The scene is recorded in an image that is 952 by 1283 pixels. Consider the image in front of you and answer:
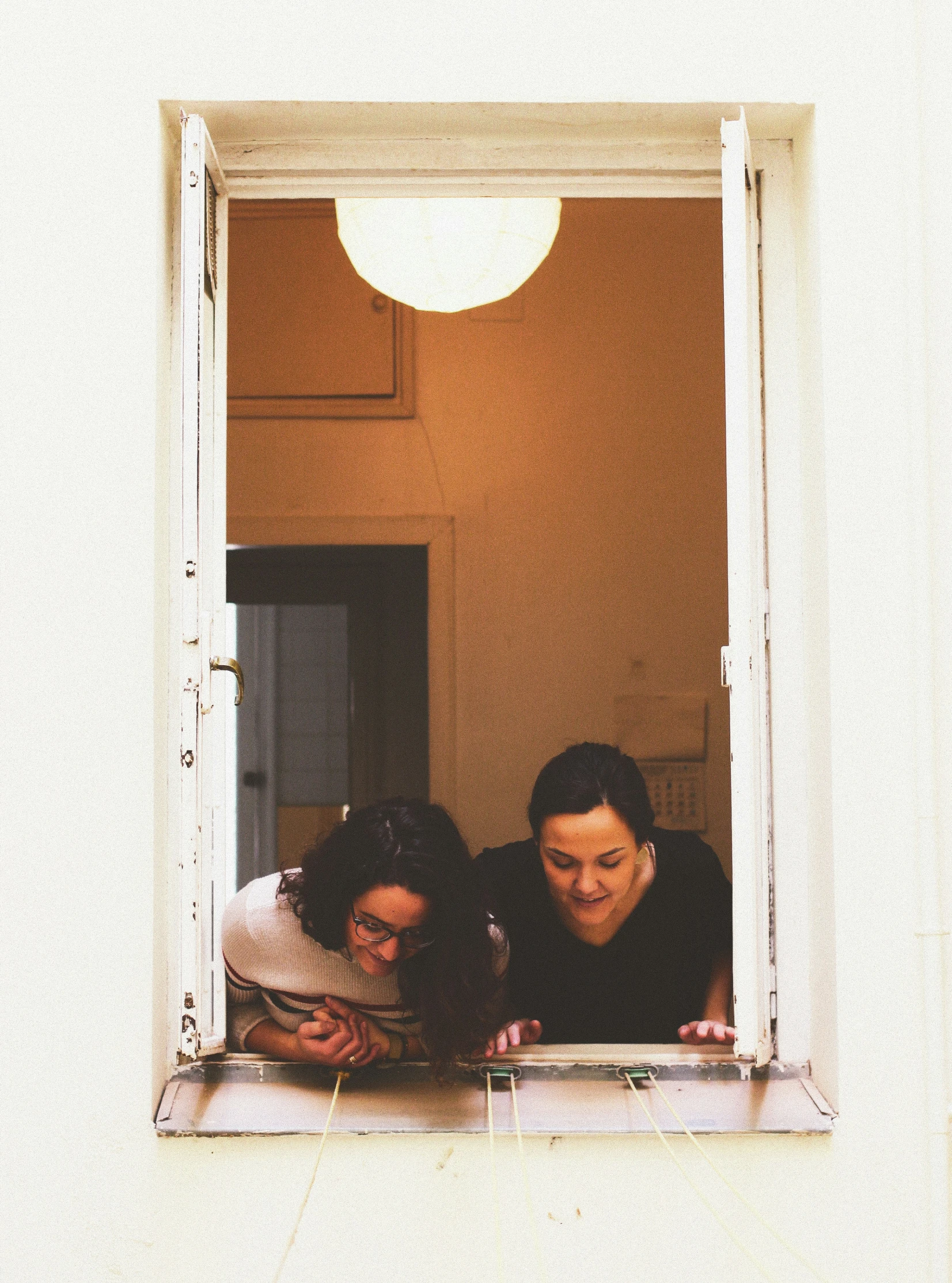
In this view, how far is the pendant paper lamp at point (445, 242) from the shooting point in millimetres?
2289

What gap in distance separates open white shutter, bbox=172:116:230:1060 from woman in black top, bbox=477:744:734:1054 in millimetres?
559

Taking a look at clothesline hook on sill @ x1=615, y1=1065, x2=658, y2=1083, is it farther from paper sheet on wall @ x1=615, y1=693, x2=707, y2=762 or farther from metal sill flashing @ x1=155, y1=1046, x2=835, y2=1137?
paper sheet on wall @ x1=615, y1=693, x2=707, y2=762

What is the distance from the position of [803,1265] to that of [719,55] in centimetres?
174

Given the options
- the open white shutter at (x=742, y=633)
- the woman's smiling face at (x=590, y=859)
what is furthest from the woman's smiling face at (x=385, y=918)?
the open white shutter at (x=742, y=633)

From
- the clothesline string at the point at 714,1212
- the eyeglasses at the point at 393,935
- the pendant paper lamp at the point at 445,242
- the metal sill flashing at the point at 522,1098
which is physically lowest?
the clothesline string at the point at 714,1212

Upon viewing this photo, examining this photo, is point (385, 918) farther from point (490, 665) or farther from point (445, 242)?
point (490, 665)

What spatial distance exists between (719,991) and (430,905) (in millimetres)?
635

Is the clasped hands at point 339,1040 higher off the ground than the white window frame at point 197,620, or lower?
lower

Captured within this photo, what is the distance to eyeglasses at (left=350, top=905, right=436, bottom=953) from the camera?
1.87 m

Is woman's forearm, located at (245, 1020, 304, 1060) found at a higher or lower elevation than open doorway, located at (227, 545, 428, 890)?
lower

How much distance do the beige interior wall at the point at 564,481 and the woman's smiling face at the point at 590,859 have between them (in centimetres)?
126

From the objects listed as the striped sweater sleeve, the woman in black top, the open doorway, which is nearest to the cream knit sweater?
the striped sweater sleeve

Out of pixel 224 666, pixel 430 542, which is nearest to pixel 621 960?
pixel 224 666

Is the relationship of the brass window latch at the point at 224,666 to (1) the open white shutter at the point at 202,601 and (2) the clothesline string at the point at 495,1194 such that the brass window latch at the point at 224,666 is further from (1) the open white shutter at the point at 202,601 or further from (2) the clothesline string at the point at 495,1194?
(2) the clothesline string at the point at 495,1194
